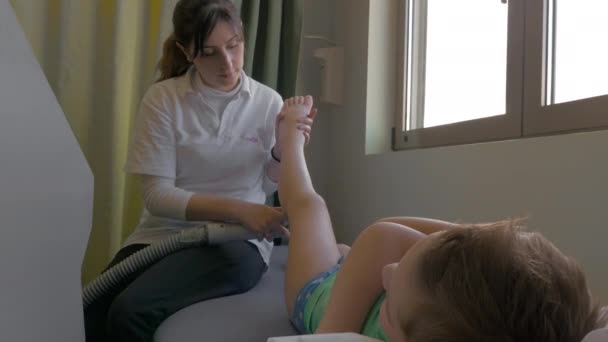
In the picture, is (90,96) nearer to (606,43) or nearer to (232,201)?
(232,201)

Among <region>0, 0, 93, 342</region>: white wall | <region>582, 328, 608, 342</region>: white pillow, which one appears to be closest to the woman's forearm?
<region>0, 0, 93, 342</region>: white wall

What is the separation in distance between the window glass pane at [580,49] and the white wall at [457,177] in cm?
25

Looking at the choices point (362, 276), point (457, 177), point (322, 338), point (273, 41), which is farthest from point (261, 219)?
point (273, 41)

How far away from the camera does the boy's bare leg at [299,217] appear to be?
1.18 metres

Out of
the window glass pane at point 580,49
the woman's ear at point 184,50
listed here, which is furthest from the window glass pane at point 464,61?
the woman's ear at point 184,50

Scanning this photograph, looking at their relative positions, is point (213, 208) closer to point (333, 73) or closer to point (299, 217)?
point (299, 217)

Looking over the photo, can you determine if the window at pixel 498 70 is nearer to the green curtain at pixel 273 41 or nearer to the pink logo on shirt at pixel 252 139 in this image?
the green curtain at pixel 273 41

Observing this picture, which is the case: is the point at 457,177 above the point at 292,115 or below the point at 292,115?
below

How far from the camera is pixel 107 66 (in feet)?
6.79

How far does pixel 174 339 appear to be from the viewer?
102cm

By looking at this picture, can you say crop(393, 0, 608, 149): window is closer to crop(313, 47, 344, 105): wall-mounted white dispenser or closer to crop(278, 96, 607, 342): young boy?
crop(313, 47, 344, 105): wall-mounted white dispenser

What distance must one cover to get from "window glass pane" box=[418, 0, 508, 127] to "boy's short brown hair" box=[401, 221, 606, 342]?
1.16m

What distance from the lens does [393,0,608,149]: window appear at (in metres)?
1.38

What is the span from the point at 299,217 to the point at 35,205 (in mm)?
652
